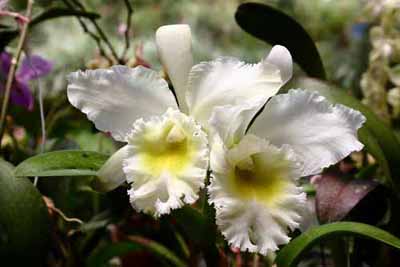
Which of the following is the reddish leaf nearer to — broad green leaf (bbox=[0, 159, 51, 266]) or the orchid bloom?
the orchid bloom

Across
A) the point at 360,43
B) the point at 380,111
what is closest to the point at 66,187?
the point at 380,111

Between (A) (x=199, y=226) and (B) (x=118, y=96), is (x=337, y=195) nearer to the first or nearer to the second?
(A) (x=199, y=226)

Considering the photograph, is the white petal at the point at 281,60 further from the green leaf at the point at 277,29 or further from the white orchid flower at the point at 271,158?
the green leaf at the point at 277,29

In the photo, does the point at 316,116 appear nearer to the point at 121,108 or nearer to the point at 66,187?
the point at 121,108

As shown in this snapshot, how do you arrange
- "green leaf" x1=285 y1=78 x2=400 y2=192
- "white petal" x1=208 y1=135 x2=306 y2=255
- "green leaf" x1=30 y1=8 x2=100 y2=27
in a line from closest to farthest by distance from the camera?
1. "white petal" x1=208 y1=135 x2=306 y2=255
2. "green leaf" x1=285 y1=78 x2=400 y2=192
3. "green leaf" x1=30 y1=8 x2=100 y2=27

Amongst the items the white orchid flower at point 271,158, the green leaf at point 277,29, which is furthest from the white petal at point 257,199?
the green leaf at point 277,29

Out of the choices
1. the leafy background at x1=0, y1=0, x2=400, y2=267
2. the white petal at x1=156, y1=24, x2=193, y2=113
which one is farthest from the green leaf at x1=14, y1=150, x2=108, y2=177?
the white petal at x1=156, y1=24, x2=193, y2=113

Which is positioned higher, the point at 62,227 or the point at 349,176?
the point at 349,176
